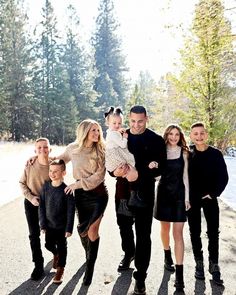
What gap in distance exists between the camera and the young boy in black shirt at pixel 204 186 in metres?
4.60

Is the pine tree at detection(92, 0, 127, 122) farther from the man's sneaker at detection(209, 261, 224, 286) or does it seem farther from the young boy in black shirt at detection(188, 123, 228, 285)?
the man's sneaker at detection(209, 261, 224, 286)

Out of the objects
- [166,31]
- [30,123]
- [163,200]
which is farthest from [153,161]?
[30,123]

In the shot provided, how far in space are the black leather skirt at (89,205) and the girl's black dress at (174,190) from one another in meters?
0.82

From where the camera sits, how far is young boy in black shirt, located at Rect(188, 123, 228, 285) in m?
4.60

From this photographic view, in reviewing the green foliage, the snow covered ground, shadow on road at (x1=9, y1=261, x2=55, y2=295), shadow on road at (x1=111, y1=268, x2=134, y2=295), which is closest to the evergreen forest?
the green foliage

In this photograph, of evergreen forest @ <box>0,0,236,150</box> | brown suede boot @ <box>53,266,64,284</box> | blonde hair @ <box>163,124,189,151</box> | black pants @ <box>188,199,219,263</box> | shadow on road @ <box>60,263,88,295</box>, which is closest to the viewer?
shadow on road @ <box>60,263,88,295</box>

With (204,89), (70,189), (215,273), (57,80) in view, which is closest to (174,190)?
(215,273)

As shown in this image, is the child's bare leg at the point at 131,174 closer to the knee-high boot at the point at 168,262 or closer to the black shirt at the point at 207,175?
the black shirt at the point at 207,175

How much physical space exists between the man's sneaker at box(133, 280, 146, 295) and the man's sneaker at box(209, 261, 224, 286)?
37.9 inches

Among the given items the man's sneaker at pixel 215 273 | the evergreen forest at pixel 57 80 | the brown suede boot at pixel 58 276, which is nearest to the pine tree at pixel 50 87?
the evergreen forest at pixel 57 80

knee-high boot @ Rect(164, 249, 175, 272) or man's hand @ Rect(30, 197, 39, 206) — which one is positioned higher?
man's hand @ Rect(30, 197, 39, 206)

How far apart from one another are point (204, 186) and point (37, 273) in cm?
245

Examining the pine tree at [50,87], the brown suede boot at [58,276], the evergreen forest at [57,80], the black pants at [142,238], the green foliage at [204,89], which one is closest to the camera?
the black pants at [142,238]

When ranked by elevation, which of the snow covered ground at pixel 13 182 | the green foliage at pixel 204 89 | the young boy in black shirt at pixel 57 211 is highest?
the green foliage at pixel 204 89
